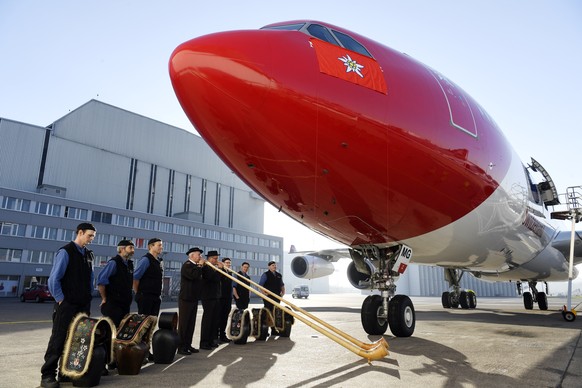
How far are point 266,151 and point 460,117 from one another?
10.2 feet

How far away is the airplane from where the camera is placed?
406 centimetres

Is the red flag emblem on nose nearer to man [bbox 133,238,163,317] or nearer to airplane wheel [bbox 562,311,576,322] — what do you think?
man [bbox 133,238,163,317]

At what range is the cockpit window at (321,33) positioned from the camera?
4.72 m

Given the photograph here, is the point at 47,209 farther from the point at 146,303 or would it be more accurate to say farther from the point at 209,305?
the point at 146,303

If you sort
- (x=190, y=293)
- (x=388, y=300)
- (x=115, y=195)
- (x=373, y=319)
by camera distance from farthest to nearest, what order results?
(x=115, y=195) → (x=373, y=319) → (x=388, y=300) → (x=190, y=293)

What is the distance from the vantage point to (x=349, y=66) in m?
4.50

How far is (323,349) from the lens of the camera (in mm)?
5695

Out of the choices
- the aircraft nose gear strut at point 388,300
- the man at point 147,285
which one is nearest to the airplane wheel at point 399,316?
the aircraft nose gear strut at point 388,300

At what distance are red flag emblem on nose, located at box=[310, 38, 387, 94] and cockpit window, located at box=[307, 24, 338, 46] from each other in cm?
14

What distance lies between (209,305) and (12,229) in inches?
1427

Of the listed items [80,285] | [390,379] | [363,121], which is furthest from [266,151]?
[390,379]

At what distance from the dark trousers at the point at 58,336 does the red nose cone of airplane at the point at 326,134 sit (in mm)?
2315

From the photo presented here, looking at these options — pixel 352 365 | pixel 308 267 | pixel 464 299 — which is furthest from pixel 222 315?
pixel 464 299

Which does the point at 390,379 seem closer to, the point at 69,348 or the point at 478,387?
the point at 478,387
